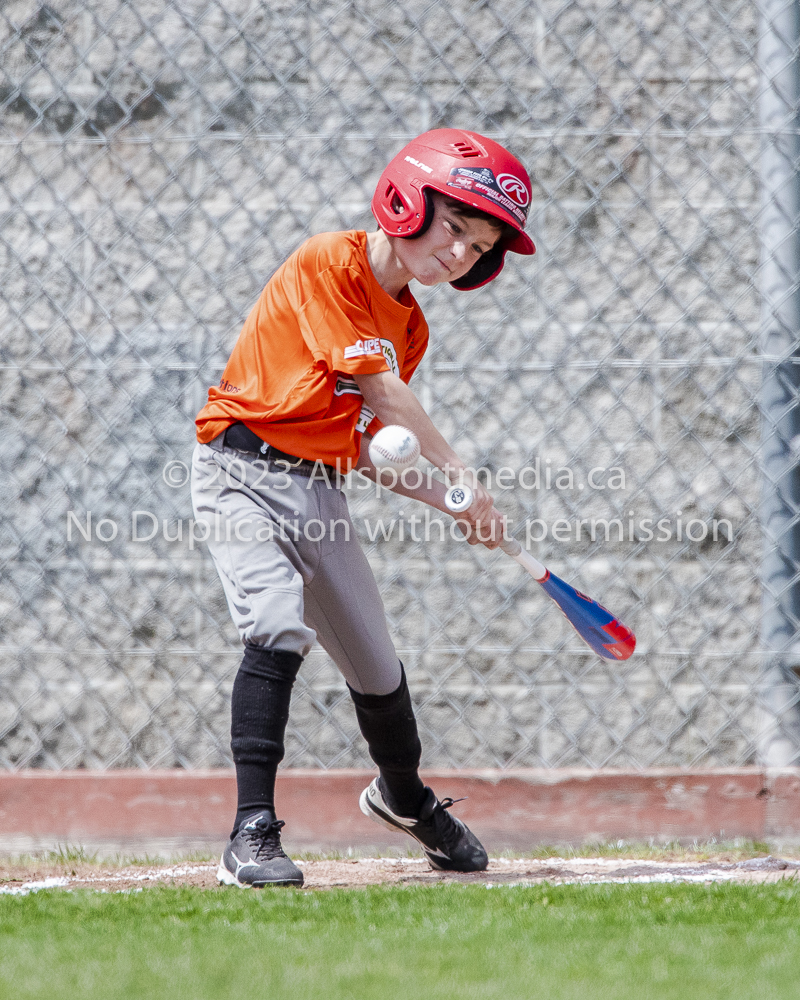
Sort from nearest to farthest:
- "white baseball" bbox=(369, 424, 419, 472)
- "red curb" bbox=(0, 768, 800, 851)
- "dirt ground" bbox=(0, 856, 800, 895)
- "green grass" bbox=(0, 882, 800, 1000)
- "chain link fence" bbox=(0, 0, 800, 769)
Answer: "green grass" bbox=(0, 882, 800, 1000)
"white baseball" bbox=(369, 424, 419, 472)
"dirt ground" bbox=(0, 856, 800, 895)
"red curb" bbox=(0, 768, 800, 851)
"chain link fence" bbox=(0, 0, 800, 769)

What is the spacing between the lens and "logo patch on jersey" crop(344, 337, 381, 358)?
250cm

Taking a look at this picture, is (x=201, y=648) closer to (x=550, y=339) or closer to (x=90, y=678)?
(x=90, y=678)

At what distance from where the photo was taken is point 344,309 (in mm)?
2557

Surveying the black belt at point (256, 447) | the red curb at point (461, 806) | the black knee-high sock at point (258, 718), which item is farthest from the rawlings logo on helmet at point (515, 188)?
the red curb at point (461, 806)

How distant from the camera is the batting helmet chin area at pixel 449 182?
8.32 ft

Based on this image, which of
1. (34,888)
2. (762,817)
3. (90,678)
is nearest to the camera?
(34,888)

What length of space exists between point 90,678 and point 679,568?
6.27ft

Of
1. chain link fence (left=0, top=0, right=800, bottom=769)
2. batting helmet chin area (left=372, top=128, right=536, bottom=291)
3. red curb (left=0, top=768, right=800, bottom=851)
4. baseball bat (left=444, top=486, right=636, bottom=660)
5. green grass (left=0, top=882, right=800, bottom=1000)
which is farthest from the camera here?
chain link fence (left=0, top=0, right=800, bottom=769)

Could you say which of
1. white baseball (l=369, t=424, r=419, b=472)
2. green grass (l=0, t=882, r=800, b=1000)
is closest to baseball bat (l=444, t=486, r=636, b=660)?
white baseball (l=369, t=424, r=419, b=472)

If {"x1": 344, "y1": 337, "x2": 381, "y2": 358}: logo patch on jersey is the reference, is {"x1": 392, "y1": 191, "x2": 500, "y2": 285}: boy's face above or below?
above

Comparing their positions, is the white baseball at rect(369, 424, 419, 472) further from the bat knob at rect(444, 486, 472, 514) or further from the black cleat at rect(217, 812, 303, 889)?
the black cleat at rect(217, 812, 303, 889)

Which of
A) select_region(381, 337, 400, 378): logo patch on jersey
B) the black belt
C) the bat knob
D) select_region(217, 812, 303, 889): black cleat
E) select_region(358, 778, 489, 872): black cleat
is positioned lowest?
select_region(358, 778, 489, 872): black cleat

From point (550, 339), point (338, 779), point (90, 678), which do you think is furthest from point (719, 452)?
point (90, 678)

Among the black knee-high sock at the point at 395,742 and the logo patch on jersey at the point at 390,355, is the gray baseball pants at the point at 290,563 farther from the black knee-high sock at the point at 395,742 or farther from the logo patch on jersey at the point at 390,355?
the logo patch on jersey at the point at 390,355
